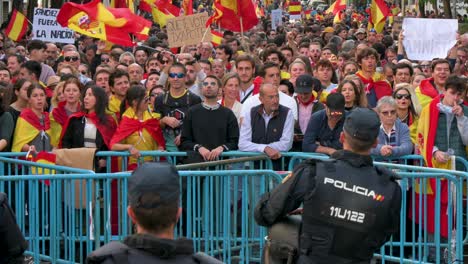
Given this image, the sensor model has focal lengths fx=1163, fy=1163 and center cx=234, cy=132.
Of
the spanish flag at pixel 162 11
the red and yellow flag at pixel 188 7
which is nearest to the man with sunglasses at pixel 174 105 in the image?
the red and yellow flag at pixel 188 7

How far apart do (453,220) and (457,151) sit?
1777 millimetres

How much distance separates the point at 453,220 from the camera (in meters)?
9.16

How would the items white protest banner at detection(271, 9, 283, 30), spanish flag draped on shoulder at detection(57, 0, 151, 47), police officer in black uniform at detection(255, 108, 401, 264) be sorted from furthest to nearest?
white protest banner at detection(271, 9, 283, 30) → spanish flag draped on shoulder at detection(57, 0, 151, 47) → police officer in black uniform at detection(255, 108, 401, 264)

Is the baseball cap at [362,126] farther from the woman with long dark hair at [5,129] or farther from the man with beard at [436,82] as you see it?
the man with beard at [436,82]

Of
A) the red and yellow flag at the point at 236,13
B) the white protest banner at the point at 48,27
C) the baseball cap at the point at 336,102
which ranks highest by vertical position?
the red and yellow flag at the point at 236,13

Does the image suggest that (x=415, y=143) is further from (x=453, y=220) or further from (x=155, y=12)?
(x=155, y=12)

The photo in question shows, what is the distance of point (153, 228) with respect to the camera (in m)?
4.36

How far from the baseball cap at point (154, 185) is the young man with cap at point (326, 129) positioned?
6230 mm

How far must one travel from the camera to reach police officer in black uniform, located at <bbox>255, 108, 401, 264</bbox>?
19.8ft

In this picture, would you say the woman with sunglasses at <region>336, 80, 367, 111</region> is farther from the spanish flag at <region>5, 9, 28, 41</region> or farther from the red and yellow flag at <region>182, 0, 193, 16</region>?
the spanish flag at <region>5, 9, 28, 41</region>

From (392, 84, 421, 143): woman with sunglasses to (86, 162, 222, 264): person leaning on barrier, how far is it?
7251 mm

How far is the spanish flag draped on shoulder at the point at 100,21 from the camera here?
17.8 m

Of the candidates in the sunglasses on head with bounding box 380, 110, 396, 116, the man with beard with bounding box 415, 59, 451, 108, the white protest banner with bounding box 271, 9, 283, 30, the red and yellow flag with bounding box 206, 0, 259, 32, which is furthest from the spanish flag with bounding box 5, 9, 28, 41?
the sunglasses on head with bounding box 380, 110, 396, 116

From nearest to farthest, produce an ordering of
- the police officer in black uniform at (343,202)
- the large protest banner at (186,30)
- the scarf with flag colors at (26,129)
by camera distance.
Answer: the police officer in black uniform at (343,202) → the scarf with flag colors at (26,129) → the large protest banner at (186,30)
